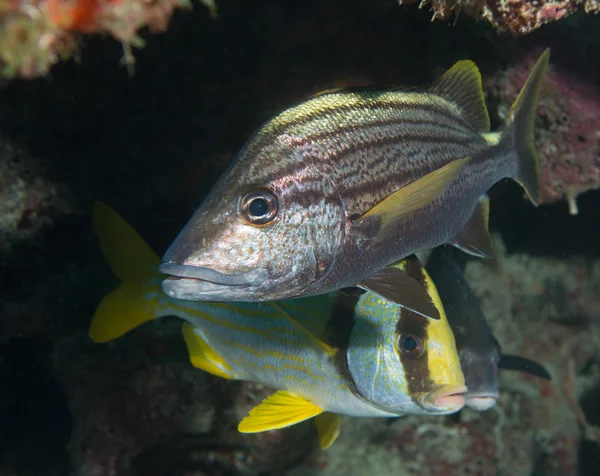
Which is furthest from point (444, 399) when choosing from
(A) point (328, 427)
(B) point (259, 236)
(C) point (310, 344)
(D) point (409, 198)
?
(B) point (259, 236)

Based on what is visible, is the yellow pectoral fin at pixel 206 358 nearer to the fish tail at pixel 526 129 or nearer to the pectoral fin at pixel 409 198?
the pectoral fin at pixel 409 198

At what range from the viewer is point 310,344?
269 cm

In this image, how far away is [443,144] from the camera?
2.19 m

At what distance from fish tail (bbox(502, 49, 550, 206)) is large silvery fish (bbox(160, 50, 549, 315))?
330 mm

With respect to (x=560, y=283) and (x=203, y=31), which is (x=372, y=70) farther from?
(x=560, y=283)

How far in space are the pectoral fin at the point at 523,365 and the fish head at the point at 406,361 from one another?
7.24 ft

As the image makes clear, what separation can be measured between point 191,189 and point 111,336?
1.27m

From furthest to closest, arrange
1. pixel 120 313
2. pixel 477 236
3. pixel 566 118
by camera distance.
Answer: pixel 566 118 < pixel 120 313 < pixel 477 236

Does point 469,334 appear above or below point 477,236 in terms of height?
below

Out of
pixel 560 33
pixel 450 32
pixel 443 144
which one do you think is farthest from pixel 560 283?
pixel 443 144

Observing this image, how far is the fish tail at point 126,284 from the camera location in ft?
9.10

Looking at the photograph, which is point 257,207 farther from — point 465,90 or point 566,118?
point 566,118

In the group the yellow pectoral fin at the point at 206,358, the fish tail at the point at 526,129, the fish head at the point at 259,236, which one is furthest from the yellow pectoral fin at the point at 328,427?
the fish tail at the point at 526,129

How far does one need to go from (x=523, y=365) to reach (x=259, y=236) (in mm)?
3939
